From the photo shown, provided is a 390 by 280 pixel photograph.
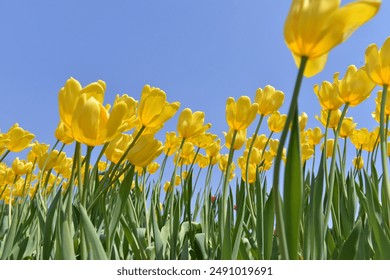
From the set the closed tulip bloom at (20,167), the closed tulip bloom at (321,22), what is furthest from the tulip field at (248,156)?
the closed tulip bloom at (20,167)

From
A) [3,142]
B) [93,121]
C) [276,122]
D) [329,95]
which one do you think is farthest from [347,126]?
[3,142]

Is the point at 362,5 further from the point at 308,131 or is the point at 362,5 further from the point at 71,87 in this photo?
the point at 308,131

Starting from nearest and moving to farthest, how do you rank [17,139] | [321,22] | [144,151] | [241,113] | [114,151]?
1. [321,22]
2. [144,151]
3. [114,151]
4. [241,113]
5. [17,139]

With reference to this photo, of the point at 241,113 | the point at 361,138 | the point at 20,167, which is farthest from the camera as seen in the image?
the point at 361,138

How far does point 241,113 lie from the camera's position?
1.45 metres

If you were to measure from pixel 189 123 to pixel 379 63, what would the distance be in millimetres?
775

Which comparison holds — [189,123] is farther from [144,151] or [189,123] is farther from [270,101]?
[144,151]

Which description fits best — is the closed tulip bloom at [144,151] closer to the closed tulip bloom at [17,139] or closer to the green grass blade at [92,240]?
the green grass blade at [92,240]

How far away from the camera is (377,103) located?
183 centimetres

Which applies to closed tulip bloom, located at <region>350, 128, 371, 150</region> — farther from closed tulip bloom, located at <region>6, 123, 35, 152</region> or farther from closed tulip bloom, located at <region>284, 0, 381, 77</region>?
closed tulip bloom, located at <region>284, 0, 381, 77</region>

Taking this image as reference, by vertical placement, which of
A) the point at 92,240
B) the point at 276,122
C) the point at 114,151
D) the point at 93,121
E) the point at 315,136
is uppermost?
the point at 315,136

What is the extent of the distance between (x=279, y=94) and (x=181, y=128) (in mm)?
423
